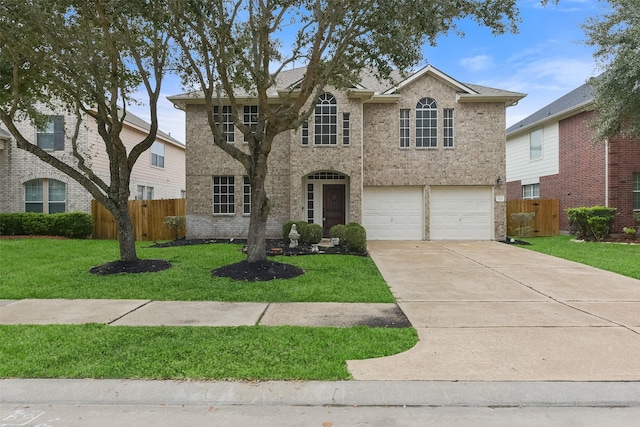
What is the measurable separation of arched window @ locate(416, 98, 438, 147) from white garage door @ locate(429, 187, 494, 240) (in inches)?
80.3

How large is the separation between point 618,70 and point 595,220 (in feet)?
19.1

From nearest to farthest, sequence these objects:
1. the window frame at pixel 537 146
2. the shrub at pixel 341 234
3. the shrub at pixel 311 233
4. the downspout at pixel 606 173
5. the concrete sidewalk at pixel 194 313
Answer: the concrete sidewalk at pixel 194 313 → the shrub at pixel 341 234 → the shrub at pixel 311 233 → the downspout at pixel 606 173 → the window frame at pixel 537 146

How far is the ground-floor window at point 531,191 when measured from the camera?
2378 centimetres

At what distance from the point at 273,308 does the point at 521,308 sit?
3.99 metres

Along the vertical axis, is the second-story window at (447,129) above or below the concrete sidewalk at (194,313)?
above

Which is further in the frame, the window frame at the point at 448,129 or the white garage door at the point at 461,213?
the white garage door at the point at 461,213

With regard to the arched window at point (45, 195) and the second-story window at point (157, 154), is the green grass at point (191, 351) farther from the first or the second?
the second-story window at point (157, 154)

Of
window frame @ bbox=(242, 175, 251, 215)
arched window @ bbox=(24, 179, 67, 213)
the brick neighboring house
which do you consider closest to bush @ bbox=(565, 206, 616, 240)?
the brick neighboring house

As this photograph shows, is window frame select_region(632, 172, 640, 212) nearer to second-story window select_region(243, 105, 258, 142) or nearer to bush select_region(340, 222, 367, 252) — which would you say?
bush select_region(340, 222, 367, 252)

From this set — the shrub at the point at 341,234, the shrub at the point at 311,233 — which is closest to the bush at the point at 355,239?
the shrub at the point at 341,234

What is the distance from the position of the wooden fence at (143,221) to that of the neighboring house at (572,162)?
61.2 ft

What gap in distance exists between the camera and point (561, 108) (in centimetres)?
2133

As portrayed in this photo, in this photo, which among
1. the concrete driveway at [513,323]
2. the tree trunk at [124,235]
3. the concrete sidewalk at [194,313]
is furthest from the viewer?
the tree trunk at [124,235]

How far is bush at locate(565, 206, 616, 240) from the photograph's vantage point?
17344 millimetres
